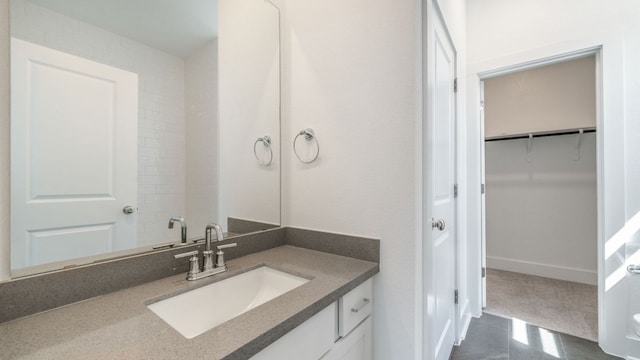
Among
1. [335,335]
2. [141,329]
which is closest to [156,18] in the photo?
[141,329]

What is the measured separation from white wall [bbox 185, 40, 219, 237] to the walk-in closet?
2.56m

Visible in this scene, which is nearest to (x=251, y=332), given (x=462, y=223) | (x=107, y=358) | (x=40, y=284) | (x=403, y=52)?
(x=107, y=358)

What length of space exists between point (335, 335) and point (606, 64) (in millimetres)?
2480

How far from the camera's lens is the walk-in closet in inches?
111

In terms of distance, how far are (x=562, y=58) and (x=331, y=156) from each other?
6.81 feet

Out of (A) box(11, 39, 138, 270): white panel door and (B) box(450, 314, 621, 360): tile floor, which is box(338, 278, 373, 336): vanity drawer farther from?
(B) box(450, 314, 621, 360): tile floor

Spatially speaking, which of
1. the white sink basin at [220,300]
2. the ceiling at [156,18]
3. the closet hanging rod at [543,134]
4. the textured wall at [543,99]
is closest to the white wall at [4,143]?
the ceiling at [156,18]

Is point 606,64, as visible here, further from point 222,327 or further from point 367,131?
point 222,327

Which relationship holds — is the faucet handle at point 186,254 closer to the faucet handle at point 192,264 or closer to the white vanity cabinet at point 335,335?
the faucet handle at point 192,264

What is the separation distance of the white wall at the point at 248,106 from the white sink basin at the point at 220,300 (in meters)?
0.36

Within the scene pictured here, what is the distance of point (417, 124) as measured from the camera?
3.61 ft

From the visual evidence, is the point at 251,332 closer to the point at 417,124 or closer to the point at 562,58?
the point at 417,124

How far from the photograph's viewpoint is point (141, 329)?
63 centimetres

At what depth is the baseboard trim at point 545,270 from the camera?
2859mm
